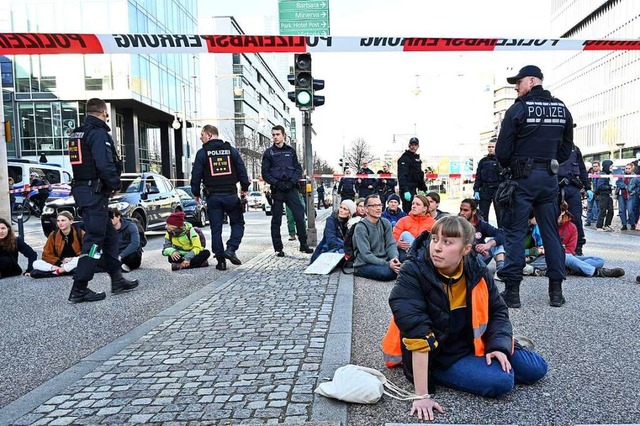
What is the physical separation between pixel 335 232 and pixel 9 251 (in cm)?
459

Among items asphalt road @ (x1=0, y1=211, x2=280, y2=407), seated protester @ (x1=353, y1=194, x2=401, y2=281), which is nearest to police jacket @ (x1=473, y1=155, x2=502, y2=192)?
seated protester @ (x1=353, y1=194, x2=401, y2=281)

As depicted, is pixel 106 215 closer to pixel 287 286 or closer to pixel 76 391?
pixel 287 286

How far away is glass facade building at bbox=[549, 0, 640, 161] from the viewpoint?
58.6m

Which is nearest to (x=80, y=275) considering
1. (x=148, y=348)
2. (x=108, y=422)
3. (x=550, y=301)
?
(x=148, y=348)

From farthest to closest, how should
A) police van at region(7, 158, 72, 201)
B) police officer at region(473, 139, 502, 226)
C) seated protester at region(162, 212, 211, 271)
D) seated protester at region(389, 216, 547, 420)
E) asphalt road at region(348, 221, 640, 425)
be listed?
police van at region(7, 158, 72, 201), police officer at region(473, 139, 502, 226), seated protester at region(162, 212, 211, 271), seated protester at region(389, 216, 547, 420), asphalt road at region(348, 221, 640, 425)

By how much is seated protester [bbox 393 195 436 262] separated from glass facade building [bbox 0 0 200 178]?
28467mm

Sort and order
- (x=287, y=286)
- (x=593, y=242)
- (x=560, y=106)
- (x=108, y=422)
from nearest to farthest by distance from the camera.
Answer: (x=108, y=422) → (x=560, y=106) → (x=287, y=286) → (x=593, y=242)

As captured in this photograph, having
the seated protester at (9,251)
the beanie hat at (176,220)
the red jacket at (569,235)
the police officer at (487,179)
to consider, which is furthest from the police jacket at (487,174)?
the seated protester at (9,251)

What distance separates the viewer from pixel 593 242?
10797 mm

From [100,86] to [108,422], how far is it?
1363 inches

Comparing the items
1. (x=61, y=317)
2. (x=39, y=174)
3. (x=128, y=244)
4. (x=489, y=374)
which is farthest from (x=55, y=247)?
(x=39, y=174)

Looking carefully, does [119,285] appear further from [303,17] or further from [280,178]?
[303,17]

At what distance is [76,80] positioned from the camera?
34188 millimetres

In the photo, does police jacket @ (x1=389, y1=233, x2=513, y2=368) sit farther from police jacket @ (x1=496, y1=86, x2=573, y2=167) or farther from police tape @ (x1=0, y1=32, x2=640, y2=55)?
police tape @ (x1=0, y1=32, x2=640, y2=55)
